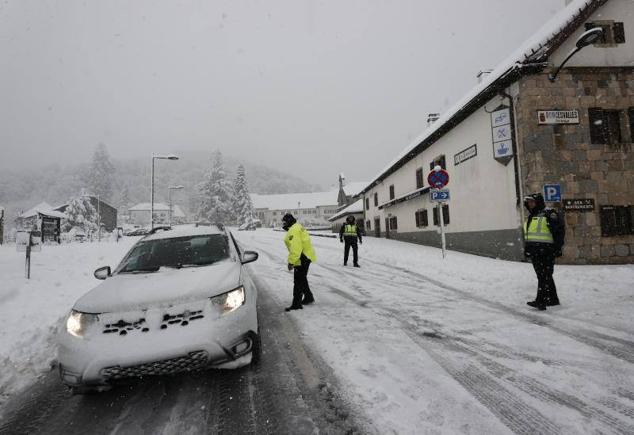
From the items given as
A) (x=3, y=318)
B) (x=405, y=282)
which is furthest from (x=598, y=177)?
(x=3, y=318)

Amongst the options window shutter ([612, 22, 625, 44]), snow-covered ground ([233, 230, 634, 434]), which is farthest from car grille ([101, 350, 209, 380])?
window shutter ([612, 22, 625, 44])

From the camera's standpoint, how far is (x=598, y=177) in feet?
34.4

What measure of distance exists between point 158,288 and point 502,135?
479 inches

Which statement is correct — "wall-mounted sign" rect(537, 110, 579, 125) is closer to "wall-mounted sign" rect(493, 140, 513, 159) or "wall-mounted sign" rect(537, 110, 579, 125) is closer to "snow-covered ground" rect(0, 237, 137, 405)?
"wall-mounted sign" rect(493, 140, 513, 159)

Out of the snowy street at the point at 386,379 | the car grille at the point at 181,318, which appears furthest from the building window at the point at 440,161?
the car grille at the point at 181,318

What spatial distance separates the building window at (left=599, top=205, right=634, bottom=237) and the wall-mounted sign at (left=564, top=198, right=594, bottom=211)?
493 mm

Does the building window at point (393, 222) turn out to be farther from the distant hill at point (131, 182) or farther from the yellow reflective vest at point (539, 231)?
the distant hill at point (131, 182)

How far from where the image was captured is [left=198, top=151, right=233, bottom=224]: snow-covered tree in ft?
201

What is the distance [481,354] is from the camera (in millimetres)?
3520

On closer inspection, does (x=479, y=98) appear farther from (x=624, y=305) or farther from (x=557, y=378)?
(x=557, y=378)

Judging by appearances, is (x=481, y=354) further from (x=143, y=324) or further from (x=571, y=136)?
(x=571, y=136)

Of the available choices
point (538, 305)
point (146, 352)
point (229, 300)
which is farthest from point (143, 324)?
point (538, 305)

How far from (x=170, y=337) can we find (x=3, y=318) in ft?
16.2

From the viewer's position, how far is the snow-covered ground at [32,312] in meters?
3.63
